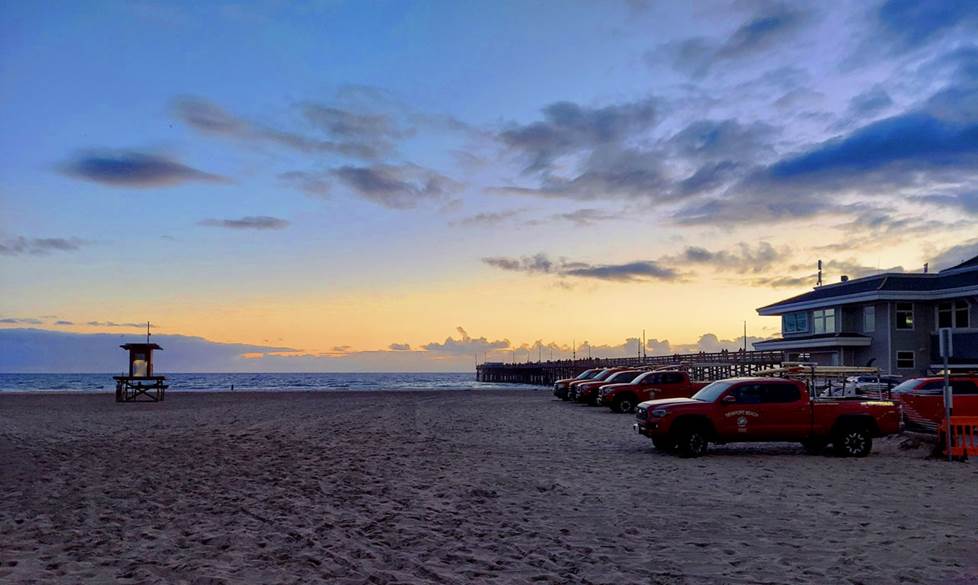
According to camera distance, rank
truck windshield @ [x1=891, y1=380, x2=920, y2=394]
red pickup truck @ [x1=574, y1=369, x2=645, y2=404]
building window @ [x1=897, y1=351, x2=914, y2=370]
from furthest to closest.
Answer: building window @ [x1=897, y1=351, x2=914, y2=370] < red pickup truck @ [x1=574, y1=369, x2=645, y2=404] < truck windshield @ [x1=891, y1=380, x2=920, y2=394]

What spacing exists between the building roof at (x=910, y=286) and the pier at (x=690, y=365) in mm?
7122

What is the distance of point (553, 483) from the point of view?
42.9 feet

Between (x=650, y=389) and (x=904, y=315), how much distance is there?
18.1 metres

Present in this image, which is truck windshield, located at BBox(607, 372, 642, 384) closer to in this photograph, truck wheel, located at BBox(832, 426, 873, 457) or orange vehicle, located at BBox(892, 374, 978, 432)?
orange vehicle, located at BBox(892, 374, 978, 432)

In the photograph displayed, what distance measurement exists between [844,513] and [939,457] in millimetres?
8013

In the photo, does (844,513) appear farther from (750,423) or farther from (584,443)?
(584,443)

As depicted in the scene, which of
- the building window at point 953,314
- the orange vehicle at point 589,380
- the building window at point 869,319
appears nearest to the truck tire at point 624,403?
the orange vehicle at point 589,380

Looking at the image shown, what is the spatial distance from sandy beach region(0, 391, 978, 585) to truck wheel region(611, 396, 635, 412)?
37.7 ft

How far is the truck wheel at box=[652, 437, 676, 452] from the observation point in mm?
16927

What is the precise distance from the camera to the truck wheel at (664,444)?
1693 centimetres

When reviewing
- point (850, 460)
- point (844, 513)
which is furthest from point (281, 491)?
point (850, 460)

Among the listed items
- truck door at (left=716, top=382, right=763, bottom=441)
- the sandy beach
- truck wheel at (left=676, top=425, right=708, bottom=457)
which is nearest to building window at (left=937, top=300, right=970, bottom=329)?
the sandy beach

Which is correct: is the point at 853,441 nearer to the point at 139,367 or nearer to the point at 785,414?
the point at 785,414

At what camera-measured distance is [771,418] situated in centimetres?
1728
